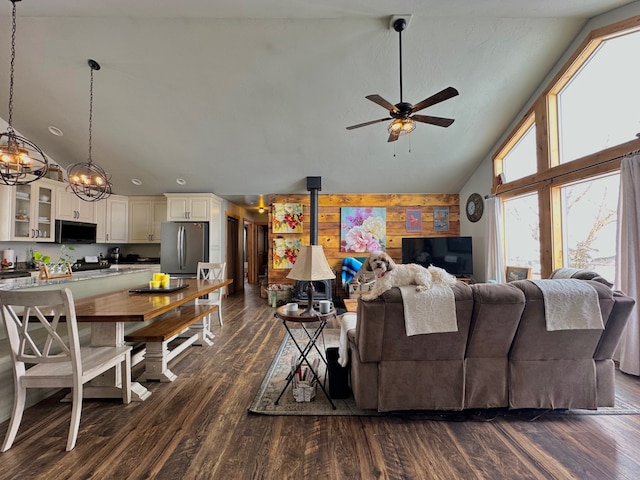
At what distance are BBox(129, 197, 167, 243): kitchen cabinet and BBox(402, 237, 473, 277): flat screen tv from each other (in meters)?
5.30

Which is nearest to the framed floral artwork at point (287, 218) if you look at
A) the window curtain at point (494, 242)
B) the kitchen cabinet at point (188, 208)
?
the kitchen cabinet at point (188, 208)

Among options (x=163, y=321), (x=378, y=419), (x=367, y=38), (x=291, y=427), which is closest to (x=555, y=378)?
(x=378, y=419)

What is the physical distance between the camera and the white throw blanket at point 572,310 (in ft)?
5.76

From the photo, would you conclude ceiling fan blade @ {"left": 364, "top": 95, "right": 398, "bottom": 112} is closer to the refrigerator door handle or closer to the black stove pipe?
the black stove pipe

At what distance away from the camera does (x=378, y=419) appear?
191 cm

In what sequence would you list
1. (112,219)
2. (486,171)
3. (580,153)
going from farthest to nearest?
1. (112,219)
2. (486,171)
3. (580,153)

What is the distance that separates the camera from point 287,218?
19.6 ft

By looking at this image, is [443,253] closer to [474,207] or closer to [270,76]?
[474,207]

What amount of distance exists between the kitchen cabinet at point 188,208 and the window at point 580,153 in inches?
223

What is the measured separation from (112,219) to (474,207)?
7.39 m

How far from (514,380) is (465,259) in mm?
3602

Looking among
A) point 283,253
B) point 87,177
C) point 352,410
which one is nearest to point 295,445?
point 352,410

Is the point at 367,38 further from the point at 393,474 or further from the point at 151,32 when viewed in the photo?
the point at 393,474

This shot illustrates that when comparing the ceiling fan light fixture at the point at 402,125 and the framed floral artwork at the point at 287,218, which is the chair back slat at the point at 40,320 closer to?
the ceiling fan light fixture at the point at 402,125
